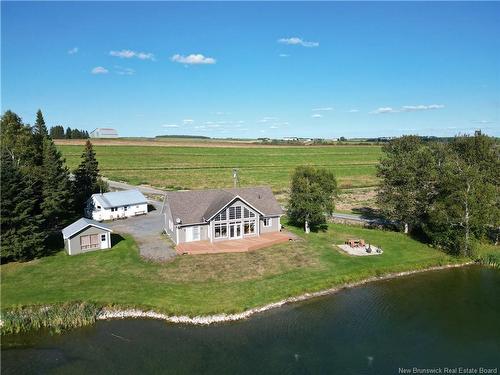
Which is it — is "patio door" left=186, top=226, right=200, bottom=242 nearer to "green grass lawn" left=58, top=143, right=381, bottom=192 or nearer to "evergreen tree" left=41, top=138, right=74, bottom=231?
"evergreen tree" left=41, top=138, right=74, bottom=231

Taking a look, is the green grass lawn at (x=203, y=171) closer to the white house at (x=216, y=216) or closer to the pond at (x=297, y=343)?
the white house at (x=216, y=216)

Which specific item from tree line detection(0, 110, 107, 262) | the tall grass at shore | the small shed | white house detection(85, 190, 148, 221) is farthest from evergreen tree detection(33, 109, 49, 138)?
the tall grass at shore

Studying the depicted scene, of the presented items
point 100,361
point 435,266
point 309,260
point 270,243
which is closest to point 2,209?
point 100,361

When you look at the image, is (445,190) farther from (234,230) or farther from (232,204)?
(234,230)

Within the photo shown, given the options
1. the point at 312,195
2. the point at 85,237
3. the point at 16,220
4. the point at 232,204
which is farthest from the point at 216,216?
the point at 16,220

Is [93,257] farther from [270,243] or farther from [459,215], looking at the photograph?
[459,215]

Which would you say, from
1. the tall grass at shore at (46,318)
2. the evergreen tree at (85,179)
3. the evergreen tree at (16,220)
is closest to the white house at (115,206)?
the evergreen tree at (85,179)
